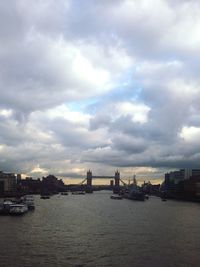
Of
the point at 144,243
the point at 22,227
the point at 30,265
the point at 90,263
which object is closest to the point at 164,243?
the point at 144,243

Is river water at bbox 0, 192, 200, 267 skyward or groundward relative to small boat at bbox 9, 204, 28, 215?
groundward

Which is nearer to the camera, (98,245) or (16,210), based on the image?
(98,245)

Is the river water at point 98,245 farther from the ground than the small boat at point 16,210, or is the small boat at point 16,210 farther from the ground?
the small boat at point 16,210

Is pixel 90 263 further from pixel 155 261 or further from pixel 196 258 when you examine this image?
pixel 196 258

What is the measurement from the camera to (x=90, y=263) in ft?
147

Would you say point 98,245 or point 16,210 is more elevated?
point 16,210

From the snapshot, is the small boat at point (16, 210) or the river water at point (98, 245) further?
the small boat at point (16, 210)

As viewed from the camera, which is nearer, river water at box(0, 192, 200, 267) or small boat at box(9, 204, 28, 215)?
river water at box(0, 192, 200, 267)

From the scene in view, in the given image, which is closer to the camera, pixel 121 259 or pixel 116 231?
pixel 121 259

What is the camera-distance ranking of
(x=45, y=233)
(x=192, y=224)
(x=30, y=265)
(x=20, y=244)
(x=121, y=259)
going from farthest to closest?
1. (x=192, y=224)
2. (x=45, y=233)
3. (x=20, y=244)
4. (x=121, y=259)
5. (x=30, y=265)

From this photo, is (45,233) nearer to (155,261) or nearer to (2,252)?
(2,252)

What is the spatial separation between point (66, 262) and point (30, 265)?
11.0 ft

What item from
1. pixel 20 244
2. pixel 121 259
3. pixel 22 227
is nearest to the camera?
pixel 121 259

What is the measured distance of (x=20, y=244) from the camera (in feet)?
184
